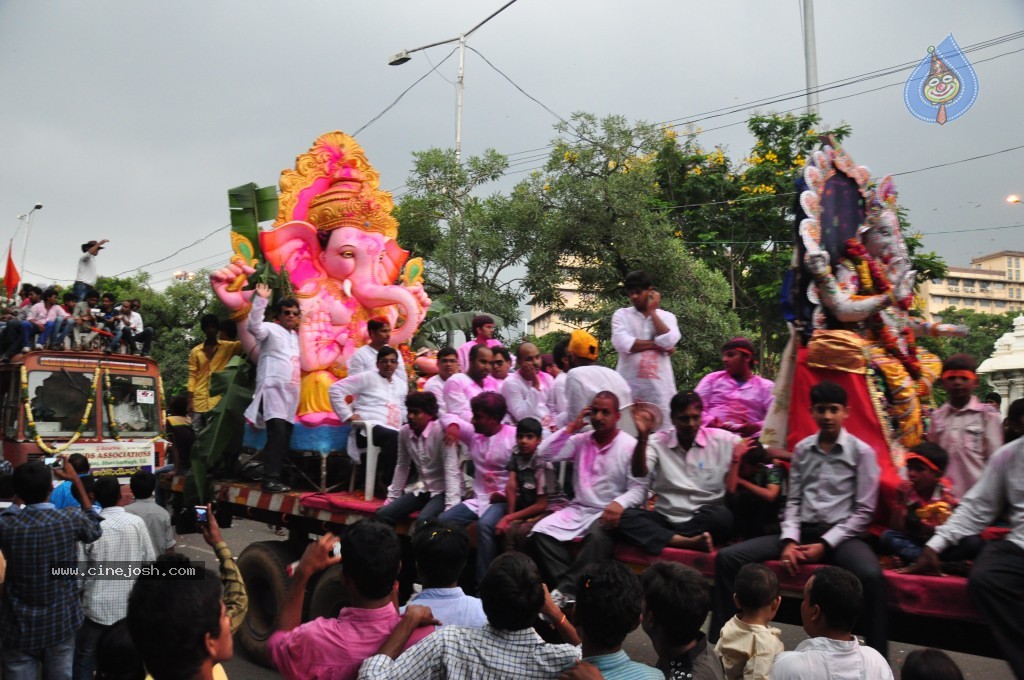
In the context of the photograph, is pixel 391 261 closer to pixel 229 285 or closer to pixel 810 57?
pixel 229 285

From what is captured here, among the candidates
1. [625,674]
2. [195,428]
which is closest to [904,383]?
[625,674]

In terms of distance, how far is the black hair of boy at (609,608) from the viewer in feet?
9.05

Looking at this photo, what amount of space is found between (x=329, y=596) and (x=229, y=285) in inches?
109

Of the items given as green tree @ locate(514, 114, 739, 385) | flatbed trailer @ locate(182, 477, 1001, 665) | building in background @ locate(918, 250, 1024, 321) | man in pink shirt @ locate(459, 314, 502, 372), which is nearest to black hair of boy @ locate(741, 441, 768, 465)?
flatbed trailer @ locate(182, 477, 1001, 665)

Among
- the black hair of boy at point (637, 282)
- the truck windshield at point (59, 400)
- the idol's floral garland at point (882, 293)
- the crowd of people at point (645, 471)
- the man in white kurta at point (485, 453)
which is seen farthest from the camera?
the truck windshield at point (59, 400)

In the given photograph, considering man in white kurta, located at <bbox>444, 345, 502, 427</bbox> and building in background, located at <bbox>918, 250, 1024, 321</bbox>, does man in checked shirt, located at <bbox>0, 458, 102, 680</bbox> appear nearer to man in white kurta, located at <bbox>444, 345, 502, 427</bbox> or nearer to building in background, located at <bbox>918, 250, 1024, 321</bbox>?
man in white kurta, located at <bbox>444, 345, 502, 427</bbox>

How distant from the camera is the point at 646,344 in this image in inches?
242

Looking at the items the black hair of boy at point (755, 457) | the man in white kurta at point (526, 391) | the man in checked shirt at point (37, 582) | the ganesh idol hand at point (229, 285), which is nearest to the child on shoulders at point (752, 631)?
the black hair of boy at point (755, 457)

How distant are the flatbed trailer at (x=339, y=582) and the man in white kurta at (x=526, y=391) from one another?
123 cm

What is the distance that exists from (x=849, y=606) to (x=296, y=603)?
1.85 metres

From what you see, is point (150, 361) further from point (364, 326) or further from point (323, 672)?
point (323, 672)

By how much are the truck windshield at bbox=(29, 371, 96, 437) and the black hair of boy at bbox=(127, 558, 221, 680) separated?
36.8 ft

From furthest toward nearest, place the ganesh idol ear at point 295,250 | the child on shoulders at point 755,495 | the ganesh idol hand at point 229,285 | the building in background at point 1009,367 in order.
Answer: the building in background at point 1009,367 → the ganesh idol ear at point 295,250 → the ganesh idol hand at point 229,285 → the child on shoulders at point 755,495

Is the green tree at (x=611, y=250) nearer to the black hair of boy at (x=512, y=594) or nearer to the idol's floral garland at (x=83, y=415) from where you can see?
the idol's floral garland at (x=83, y=415)
